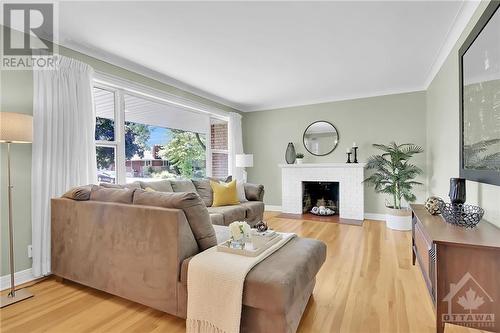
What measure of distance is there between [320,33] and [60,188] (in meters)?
3.21

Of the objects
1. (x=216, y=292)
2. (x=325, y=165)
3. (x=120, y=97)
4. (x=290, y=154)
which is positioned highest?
(x=120, y=97)

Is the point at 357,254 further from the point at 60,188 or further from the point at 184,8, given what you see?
the point at 60,188

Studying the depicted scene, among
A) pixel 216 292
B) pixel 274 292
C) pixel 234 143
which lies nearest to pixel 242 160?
pixel 234 143

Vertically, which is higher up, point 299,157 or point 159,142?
point 159,142

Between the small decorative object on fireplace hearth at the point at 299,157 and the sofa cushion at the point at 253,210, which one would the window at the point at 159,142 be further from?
the small decorative object on fireplace hearth at the point at 299,157

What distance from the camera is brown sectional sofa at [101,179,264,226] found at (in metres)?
3.35

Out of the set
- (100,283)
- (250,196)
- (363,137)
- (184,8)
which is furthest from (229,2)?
(363,137)

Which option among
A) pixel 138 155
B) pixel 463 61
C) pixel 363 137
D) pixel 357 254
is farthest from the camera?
pixel 363 137

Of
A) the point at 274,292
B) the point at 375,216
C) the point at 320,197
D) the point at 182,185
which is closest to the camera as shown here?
the point at 274,292

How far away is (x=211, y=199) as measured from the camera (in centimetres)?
407

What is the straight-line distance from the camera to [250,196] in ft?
14.6

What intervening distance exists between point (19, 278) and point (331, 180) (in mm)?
4791

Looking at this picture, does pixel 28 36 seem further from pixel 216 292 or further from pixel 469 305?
pixel 469 305

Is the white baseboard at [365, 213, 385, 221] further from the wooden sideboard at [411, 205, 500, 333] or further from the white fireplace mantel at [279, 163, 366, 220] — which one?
the wooden sideboard at [411, 205, 500, 333]
